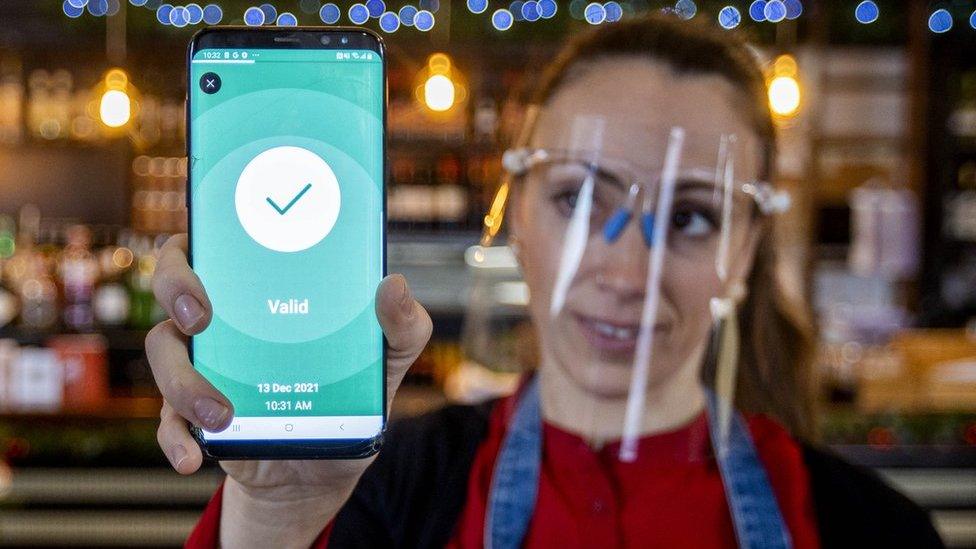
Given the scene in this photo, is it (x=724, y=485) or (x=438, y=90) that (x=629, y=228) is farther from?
(x=438, y=90)

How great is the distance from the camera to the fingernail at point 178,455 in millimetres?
454

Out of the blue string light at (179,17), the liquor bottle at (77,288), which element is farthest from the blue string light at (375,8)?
the liquor bottle at (77,288)

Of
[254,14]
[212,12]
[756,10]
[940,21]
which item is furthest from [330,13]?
[940,21]

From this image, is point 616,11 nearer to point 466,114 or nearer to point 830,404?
point 466,114

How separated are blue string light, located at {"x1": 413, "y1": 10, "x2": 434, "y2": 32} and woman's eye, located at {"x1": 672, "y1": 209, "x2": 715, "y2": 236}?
271cm

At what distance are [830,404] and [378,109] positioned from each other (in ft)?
8.23

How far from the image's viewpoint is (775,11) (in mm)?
3201

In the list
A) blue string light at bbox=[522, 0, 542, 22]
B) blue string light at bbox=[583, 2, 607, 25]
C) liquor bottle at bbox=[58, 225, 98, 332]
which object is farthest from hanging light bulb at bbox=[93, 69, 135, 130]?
blue string light at bbox=[583, 2, 607, 25]

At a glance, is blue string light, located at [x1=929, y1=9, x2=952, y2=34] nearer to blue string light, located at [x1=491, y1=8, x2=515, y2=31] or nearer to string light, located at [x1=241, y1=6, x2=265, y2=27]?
blue string light, located at [x1=491, y1=8, x2=515, y2=31]

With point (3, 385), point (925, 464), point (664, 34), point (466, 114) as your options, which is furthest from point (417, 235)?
point (664, 34)

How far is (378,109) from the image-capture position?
18.3 inches

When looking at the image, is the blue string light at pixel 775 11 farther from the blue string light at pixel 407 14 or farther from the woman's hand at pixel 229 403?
the woman's hand at pixel 229 403

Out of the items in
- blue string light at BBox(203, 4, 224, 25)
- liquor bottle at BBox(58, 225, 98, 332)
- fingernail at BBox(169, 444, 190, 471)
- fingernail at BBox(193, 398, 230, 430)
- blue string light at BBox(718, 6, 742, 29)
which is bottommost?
liquor bottle at BBox(58, 225, 98, 332)

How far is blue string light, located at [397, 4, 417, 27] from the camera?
3.23 m
